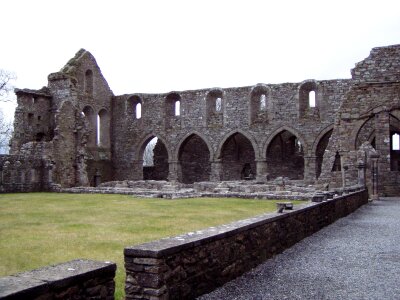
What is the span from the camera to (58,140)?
24656mm

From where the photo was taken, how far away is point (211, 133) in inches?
1136

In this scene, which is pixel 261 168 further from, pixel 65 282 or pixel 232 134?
pixel 65 282

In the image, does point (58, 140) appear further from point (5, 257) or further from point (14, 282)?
point (14, 282)

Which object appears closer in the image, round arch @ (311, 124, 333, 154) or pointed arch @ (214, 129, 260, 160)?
round arch @ (311, 124, 333, 154)

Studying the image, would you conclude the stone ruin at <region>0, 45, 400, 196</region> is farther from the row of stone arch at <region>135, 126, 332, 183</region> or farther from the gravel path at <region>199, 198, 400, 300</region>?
the gravel path at <region>199, 198, 400, 300</region>

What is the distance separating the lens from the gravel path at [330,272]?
15.0ft

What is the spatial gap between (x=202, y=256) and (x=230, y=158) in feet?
87.5

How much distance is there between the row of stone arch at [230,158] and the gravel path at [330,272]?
19690 mm

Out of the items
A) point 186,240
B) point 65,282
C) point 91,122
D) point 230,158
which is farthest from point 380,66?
point 65,282

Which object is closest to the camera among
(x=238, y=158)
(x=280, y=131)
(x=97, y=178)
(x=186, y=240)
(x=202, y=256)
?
(x=186, y=240)

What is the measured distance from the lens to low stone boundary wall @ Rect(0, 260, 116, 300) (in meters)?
2.68

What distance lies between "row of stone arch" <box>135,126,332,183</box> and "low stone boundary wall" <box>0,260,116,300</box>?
24363 millimetres

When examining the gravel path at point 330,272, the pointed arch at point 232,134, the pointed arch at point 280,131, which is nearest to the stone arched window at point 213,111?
the pointed arch at point 232,134

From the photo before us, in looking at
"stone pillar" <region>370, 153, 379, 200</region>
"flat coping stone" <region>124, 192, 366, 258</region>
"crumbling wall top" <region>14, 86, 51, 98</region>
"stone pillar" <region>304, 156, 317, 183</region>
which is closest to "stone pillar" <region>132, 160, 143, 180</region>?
"crumbling wall top" <region>14, 86, 51, 98</region>
